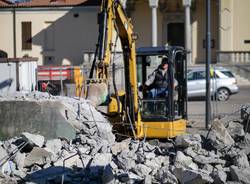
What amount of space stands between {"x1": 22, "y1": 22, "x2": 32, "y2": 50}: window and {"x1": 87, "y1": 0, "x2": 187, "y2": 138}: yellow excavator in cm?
3966

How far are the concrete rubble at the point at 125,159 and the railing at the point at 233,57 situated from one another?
32.0 m

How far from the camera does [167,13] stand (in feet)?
169

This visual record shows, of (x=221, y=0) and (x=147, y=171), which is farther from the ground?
(x=221, y=0)

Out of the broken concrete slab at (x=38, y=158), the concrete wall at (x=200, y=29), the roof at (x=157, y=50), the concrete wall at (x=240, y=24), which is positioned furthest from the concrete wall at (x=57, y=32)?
the broken concrete slab at (x=38, y=158)

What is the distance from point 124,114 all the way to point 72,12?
129 ft

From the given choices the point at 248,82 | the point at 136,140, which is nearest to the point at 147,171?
the point at 136,140

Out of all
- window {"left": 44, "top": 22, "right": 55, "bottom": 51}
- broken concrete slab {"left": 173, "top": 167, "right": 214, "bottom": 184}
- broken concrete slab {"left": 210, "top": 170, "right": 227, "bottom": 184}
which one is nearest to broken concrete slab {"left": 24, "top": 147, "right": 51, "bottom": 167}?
→ broken concrete slab {"left": 173, "top": 167, "right": 214, "bottom": 184}

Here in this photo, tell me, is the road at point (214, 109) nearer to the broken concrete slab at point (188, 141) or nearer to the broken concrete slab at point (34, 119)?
the broken concrete slab at point (188, 141)

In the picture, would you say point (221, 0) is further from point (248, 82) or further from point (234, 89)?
point (234, 89)

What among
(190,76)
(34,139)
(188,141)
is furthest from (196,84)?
(34,139)

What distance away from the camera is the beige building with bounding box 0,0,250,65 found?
48938mm

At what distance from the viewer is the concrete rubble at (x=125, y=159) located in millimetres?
11094

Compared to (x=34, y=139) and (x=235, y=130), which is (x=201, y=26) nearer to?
(x=235, y=130)

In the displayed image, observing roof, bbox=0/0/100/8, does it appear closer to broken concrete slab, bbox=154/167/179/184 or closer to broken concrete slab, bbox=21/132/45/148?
broken concrete slab, bbox=21/132/45/148
